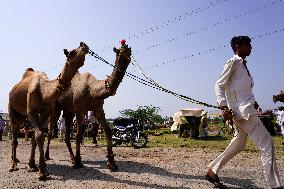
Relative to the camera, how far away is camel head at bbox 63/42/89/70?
7434 millimetres

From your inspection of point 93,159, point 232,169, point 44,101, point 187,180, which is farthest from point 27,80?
point 232,169

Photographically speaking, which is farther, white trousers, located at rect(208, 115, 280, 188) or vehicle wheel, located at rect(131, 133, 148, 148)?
vehicle wheel, located at rect(131, 133, 148, 148)

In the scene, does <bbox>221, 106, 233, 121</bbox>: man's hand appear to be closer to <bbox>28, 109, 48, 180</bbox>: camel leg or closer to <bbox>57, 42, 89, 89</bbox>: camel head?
<bbox>57, 42, 89, 89</bbox>: camel head

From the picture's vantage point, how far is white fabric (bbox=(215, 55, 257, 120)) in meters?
5.62

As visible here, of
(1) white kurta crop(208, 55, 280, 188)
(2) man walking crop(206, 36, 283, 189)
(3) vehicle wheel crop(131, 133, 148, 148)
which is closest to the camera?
→ (1) white kurta crop(208, 55, 280, 188)

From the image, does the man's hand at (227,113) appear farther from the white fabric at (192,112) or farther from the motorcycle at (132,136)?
the white fabric at (192,112)

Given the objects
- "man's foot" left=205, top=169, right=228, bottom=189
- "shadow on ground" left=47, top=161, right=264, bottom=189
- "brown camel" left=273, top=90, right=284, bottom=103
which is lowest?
"shadow on ground" left=47, top=161, right=264, bottom=189

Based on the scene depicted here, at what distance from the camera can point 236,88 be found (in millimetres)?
5727

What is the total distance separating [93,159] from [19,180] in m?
3.69

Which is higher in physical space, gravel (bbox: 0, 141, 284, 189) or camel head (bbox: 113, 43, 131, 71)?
camel head (bbox: 113, 43, 131, 71)

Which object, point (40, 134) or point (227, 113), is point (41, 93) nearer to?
point (40, 134)

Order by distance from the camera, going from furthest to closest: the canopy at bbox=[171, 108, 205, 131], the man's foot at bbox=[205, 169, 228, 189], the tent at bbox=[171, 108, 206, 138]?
1. the canopy at bbox=[171, 108, 205, 131]
2. the tent at bbox=[171, 108, 206, 138]
3. the man's foot at bbox=[205, 169, 228, 189]

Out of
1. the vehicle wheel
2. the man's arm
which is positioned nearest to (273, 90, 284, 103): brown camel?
the man's arm

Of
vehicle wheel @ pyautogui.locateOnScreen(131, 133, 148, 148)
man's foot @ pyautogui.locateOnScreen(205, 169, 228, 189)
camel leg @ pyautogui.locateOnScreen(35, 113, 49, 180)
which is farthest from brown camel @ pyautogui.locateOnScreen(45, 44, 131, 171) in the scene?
vehicle wheel @ pyautogui.locateOnScreen(131, 133, 148, 148)
